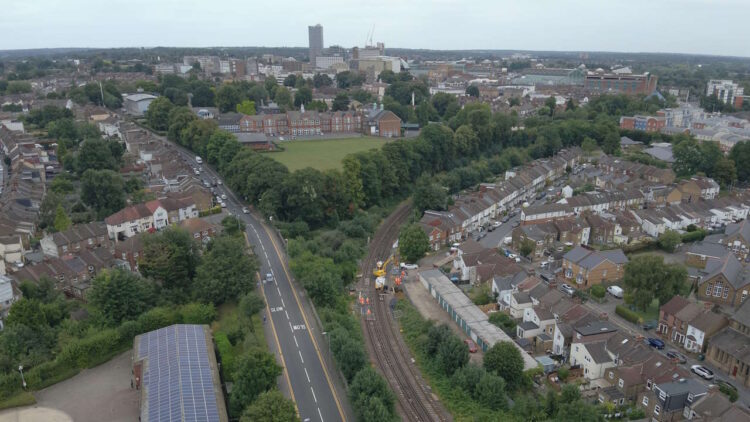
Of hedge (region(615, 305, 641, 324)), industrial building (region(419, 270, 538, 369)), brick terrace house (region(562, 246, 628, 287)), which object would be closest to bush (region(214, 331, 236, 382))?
industrial building (region(419, 270, 538, 369))

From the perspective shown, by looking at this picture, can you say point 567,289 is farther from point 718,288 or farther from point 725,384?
point 725,384

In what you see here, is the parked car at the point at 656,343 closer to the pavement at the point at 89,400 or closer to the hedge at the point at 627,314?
the hedge at the point at 627,314

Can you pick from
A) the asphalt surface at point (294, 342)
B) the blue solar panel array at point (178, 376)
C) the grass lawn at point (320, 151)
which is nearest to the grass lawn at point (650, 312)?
the asphalt surface at point (294, 342)

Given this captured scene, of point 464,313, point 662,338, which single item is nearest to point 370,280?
point 464,313

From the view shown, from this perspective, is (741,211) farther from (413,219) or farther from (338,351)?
(338,351)

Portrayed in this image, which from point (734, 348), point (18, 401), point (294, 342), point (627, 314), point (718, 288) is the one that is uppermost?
point (718, 288)

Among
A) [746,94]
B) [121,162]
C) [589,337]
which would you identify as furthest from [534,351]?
[746,94]

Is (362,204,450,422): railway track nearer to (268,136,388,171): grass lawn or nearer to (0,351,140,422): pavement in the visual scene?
(0,351,140,422): pavement
